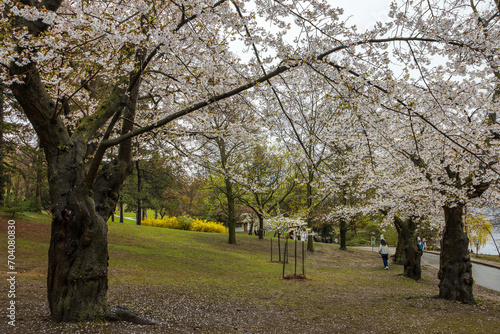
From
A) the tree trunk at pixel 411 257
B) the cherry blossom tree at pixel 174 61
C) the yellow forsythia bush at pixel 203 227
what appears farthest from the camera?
the yellow forsythia bush at pixel 203 227

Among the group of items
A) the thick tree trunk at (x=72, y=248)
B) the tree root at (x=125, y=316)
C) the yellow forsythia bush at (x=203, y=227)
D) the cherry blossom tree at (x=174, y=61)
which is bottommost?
the yellow forsythia bush at (x=203, y=227)

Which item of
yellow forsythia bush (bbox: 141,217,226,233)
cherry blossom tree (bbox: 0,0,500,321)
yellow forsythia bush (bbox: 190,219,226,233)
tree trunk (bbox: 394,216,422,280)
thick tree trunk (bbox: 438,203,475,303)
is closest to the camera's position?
cherry blossom tree (bbox: 0,0,500,321)

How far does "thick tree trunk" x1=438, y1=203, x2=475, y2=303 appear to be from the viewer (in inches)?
293


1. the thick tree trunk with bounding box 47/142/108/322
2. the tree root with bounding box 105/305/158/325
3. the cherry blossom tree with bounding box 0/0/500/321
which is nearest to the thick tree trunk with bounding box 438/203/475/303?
the cherry blossom tree with bounding box 0/0/500/321

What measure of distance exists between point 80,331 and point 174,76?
4.65 meters

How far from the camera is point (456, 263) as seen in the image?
7543 mm

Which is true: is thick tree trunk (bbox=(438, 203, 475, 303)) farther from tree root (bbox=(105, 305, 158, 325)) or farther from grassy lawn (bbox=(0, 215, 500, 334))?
tree root (bbox=(105, 305, 158, 325))

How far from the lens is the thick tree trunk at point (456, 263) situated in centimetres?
743

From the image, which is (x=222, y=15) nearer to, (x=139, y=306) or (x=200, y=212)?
(x=139, y=306)

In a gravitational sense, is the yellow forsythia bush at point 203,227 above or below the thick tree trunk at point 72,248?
below

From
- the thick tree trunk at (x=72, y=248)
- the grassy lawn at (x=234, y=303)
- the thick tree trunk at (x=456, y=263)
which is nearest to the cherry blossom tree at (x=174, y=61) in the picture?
the thick tree trunk at (x=72, y=248)

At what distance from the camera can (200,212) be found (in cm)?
3128

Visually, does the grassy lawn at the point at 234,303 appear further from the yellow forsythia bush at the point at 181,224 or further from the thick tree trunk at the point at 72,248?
the yellow forsythia bush at the point at 181,224

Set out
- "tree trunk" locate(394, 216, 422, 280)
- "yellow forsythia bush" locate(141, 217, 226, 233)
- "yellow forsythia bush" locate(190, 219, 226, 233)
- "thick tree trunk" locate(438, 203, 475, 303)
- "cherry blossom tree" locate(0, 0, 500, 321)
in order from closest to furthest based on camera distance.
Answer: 1. "cherry blossom tree" locate(0, 0, 500, 321)
2. "thick tree trunk" locate(438, 203, 475, 303)
3. "tree trunk" locate(394, 216, 422, 280)
4. "yellow forsythia bush" locate(141, 217, 226, 233)
5. "yellow forsythia bush" locate(190, 219, 226, 233)
